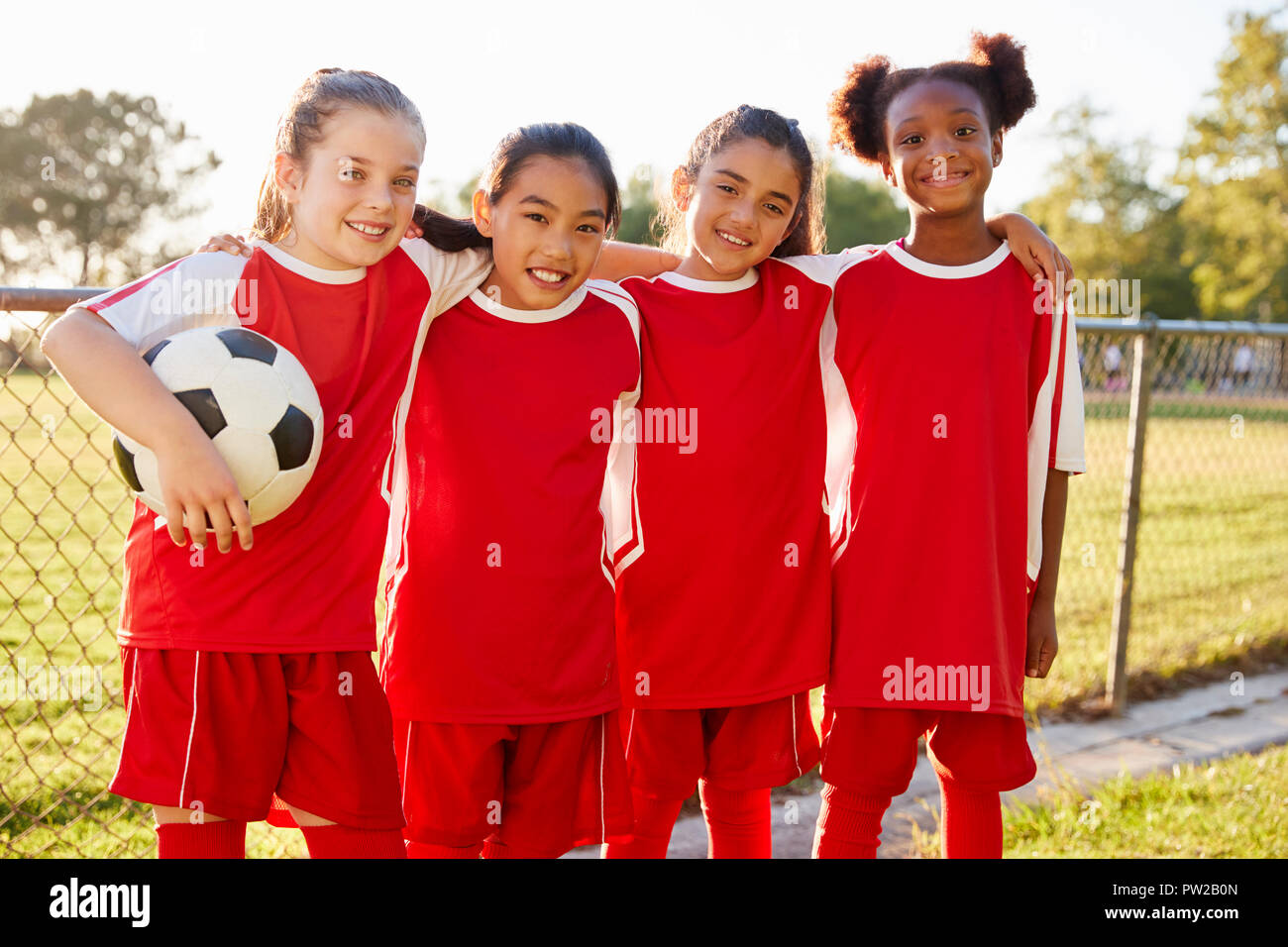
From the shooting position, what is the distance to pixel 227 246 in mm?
2141

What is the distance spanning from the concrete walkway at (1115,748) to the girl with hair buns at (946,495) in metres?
0.70

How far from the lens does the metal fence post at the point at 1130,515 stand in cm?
489

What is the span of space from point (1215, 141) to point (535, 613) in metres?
38.6

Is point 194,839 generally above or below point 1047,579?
below

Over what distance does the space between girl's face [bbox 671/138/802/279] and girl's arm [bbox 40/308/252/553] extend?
4.01 feet

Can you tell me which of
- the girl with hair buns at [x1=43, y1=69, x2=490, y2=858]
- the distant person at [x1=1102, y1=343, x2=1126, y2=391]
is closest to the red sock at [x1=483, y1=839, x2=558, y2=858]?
the girl with hair buns at [x1=43, y1=69, x2=490, y2=858]

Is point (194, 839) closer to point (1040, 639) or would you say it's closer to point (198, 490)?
point (198, 490)

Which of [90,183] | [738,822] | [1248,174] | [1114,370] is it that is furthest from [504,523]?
[90,183]

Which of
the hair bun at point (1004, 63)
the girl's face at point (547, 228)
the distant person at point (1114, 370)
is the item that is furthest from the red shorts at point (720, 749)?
the distant person at point (1114, 370)

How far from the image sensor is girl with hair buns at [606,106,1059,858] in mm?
2500

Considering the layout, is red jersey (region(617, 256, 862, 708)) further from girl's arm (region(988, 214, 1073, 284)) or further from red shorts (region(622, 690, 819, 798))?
girl's arm (region(988, 214, 1073, 284))

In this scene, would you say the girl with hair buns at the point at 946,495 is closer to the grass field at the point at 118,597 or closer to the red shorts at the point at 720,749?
the red shorts at the point at 720,749

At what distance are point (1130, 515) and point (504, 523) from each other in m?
3.65
